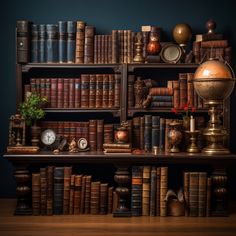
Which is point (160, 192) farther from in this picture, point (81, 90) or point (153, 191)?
point (81, 90)

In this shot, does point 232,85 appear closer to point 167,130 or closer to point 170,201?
point 167,130

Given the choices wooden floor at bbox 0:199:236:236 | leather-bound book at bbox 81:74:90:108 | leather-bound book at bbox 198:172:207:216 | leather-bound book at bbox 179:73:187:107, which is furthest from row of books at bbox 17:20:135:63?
wooden floor at bbox 0:199:236:236

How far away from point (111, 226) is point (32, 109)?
4.95 ft

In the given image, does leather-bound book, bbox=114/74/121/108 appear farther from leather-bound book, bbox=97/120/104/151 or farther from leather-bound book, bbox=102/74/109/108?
leather-bound book, bbox=97/120/104/151

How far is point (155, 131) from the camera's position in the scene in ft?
20.8

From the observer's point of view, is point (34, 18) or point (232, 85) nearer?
point (232, 85)

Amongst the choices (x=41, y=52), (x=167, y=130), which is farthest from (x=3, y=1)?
(x=167, y=130)

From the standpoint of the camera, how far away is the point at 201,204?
601 cm

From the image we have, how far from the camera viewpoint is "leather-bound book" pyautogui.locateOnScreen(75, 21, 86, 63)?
636 cm

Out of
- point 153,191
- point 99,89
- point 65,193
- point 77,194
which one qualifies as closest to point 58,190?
point 65,193

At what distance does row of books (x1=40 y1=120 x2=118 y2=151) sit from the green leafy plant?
23cm

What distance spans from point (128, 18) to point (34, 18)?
105cm

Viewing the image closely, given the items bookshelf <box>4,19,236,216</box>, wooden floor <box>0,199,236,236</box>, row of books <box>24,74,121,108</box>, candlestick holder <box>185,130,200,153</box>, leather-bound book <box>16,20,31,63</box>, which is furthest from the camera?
row of books <box>24,74,121,108</box>

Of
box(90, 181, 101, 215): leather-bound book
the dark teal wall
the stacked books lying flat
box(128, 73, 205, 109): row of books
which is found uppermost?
the dark teal wall
